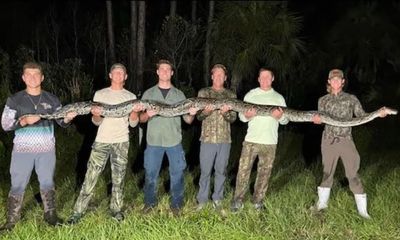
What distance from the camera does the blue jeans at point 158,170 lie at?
22.9 feet

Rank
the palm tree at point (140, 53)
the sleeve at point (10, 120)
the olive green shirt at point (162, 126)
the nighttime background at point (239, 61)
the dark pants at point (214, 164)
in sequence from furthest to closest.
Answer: the palm tree at point (140, 53) < the nighttime background at point (239, 61) < the dark pants at point (214, 164) < the olive green shirt at point (162, 126) < the sleeve at point (10, 120)

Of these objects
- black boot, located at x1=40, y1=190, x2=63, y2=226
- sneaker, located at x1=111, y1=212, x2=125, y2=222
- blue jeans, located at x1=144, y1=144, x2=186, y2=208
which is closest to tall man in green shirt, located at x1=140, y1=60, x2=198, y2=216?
blue jeans, located at x1=144, y1=144, x2=186, y2=208

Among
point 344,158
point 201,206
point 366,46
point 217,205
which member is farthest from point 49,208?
point 366,46

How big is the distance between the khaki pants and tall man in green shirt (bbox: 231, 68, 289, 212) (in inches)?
26.2

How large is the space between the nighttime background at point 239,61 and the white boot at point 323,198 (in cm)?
176

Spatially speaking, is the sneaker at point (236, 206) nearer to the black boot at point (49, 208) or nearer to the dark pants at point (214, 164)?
the dark pants at point (214, 164)

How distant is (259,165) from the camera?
7152 mm

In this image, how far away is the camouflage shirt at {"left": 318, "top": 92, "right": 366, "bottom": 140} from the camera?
22.7ft

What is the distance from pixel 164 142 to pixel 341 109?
2.25 meters

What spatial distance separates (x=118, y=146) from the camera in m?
6.73

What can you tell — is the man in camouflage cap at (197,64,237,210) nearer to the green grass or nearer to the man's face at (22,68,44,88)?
the green grass

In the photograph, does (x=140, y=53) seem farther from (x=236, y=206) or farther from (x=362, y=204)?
(x=362, y=204)

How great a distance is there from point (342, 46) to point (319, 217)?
36.5ft

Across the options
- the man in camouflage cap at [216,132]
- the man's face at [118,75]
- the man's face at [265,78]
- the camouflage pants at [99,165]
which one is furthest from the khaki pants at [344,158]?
the man's face at [118,75]
